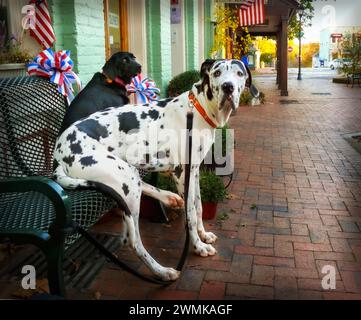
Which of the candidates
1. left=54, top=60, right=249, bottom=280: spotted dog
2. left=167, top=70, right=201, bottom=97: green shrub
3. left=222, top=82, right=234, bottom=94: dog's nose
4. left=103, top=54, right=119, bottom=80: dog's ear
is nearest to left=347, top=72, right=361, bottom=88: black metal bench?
left=167, top=70, right=201, bottom=97: green shrub

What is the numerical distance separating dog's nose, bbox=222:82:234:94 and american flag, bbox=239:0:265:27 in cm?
1069

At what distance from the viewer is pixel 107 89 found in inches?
157

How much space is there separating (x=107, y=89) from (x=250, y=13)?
10.3 m

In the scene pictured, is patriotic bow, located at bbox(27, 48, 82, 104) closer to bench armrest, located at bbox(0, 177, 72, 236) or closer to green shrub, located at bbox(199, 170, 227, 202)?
green shrub, located at bbox(199, 170, 227, 202)

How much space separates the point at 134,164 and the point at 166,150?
0.82 ft

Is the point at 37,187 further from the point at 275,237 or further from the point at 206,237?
the point at 275,237

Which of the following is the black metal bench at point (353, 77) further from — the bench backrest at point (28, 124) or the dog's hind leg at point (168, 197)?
the dog's hind leg at point (168, 197)

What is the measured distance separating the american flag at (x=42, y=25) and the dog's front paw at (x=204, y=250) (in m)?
2.71

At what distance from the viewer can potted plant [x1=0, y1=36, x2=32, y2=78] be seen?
455 centimetres

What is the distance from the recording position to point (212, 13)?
13453 mm

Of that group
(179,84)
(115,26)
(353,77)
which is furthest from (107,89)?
(353,77)

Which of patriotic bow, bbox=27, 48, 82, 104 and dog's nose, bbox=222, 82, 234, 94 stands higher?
patriotic bow, bbox=27, 48, 82, 104
